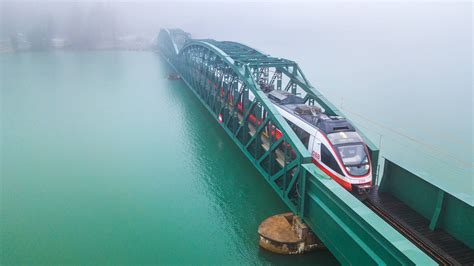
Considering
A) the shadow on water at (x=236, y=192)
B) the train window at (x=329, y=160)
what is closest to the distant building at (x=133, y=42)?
the shadow on water at (x=236, y=192)

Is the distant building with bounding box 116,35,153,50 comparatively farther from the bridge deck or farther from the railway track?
the railway track

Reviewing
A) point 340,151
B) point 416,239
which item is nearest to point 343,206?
point 416,239

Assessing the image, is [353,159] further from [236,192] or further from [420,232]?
[236,192]

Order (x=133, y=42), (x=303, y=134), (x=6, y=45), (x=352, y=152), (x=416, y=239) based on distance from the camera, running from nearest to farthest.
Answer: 1. (x=416, y=239)
2. (x=352, y=152)
3. (x=303, y=134)
4. (x=6, y=45)
5. (x=133, y=42)

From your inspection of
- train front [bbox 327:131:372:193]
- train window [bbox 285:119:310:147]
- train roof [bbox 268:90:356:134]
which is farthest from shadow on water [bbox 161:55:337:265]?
train roof [bbox 268:90:356:134]

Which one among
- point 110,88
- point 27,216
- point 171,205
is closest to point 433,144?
point 171,205

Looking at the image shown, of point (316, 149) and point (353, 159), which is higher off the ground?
point (316, 149)
